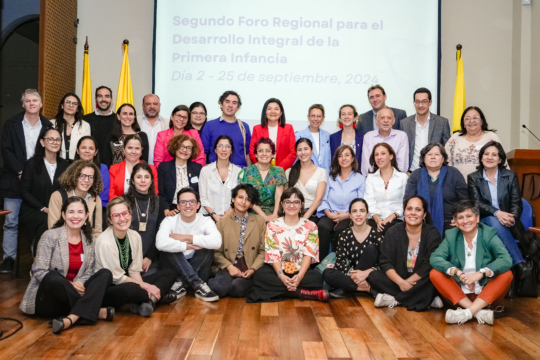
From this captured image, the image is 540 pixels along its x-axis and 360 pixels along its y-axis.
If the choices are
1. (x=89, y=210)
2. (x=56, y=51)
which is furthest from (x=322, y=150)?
(x=56, y=51)

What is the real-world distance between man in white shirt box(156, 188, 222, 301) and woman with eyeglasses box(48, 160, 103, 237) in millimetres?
510

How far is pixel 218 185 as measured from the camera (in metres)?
4.87

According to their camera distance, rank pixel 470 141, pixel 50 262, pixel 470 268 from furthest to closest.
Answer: pixel 470 141 → pixel 470 268 → pixel 50 262

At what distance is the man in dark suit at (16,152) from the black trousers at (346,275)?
9.06 ft

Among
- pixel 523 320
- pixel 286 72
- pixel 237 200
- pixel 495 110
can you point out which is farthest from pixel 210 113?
pixel 523 320

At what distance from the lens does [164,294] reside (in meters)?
4.07

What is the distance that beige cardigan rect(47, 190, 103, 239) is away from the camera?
13.9 ft

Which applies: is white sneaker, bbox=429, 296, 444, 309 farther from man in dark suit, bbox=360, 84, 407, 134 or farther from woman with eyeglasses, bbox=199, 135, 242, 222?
man in dark suit, bbox=360, 84, 407, 134

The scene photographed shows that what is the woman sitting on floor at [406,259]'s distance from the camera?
13.3ft

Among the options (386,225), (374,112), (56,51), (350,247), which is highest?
(56,51)

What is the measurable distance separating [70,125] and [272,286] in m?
2.40

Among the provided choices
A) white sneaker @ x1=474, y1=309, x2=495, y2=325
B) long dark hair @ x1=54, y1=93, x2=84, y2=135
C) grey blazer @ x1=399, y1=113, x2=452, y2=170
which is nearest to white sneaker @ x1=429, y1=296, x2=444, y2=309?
white sneaker @ x1=474, y1=309, x2=495, y2=325

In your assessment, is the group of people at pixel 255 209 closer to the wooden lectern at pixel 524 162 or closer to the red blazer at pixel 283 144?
the red blazer at pixel 283 144

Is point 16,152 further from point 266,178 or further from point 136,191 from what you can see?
point 266,178
